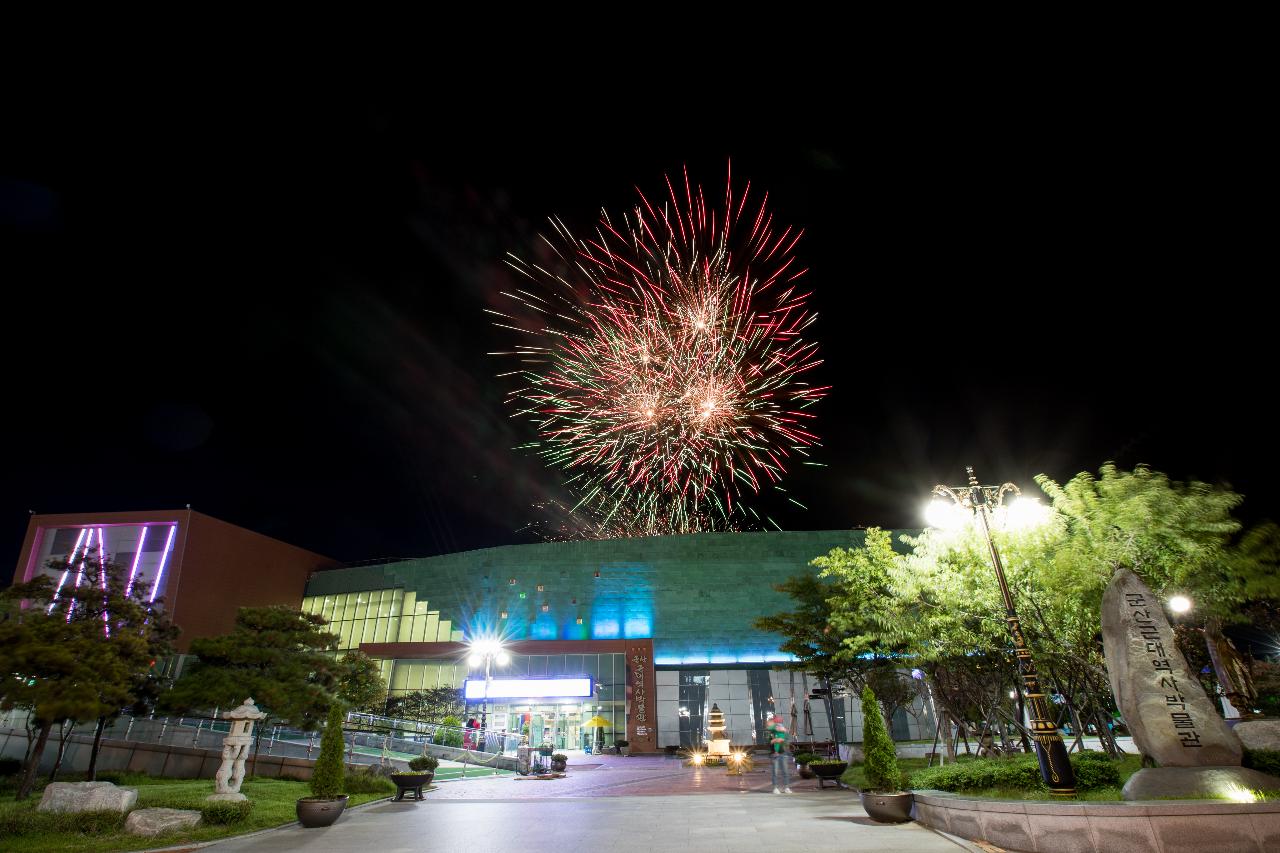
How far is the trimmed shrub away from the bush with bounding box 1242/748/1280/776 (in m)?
5.73

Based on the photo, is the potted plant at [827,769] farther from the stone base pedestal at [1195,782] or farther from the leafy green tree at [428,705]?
the leafy green tree at [428,705]

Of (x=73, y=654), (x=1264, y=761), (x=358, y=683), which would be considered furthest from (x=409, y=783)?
(x=1264, y=761)

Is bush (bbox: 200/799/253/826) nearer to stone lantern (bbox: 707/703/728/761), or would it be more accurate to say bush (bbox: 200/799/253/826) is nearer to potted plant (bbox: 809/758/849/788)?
potted plant (bbox: 809/758/849/788)

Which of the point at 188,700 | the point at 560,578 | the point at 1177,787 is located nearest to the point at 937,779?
the point at 1177,787

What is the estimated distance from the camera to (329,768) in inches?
589

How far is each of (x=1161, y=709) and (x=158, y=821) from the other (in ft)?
63.6

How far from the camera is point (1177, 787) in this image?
10.1 metres

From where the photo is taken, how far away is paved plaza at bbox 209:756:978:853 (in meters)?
11.2

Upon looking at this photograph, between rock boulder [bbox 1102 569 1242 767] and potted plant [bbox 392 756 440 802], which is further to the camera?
potted plant [bbox 392 756 440 802]

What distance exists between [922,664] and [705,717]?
30795 mm

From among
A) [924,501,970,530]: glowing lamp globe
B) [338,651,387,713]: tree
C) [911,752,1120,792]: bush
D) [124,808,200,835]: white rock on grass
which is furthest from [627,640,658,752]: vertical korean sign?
[924,501,970,530]: glowing lamp globe

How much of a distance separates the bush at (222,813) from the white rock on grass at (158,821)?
34 cm

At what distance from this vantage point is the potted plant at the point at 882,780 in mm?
13094

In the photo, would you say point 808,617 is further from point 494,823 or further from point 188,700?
point 188,700
